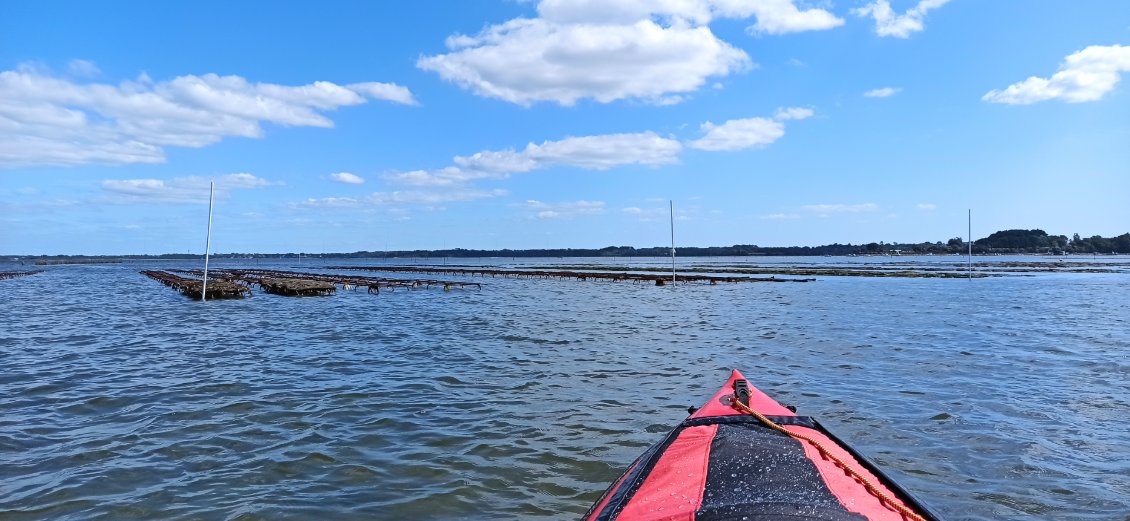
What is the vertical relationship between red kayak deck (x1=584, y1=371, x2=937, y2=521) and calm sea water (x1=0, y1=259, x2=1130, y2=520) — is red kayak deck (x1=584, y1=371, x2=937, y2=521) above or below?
above

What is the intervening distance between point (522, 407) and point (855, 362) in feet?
29.1

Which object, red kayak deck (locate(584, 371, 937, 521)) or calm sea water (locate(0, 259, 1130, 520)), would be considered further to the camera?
calm sea water (locate(0, 259, 1130, 520))

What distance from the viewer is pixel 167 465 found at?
7.49 meters

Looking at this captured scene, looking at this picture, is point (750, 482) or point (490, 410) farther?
point (490, 410)

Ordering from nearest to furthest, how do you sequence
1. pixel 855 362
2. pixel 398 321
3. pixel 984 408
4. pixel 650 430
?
1. pixel 650 430
2. pixel 984 408
3. pixel 855 362
4. pixel 398 321

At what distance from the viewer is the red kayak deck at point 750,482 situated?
3701mm

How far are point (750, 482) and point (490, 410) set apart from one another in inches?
267

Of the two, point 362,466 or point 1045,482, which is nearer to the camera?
point 1045,482

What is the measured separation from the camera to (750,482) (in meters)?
4.11

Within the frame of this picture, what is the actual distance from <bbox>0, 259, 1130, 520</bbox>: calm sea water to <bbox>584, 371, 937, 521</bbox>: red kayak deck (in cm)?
184

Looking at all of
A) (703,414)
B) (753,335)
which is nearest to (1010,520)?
(703,414)

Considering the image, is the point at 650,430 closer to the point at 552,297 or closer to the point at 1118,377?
the point at 1118,377

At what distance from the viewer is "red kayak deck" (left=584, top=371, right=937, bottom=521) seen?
12.1 feet

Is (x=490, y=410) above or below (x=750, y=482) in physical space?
below
